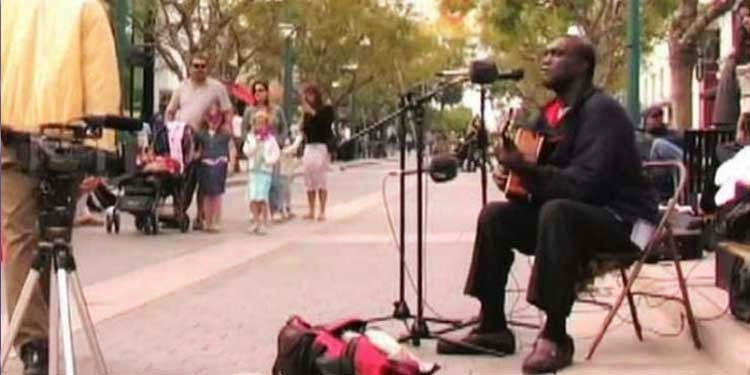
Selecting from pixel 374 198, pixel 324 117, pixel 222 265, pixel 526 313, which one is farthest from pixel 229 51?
pixel 526 313

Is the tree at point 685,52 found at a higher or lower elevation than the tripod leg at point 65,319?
higher

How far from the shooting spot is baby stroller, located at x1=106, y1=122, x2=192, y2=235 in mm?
15453

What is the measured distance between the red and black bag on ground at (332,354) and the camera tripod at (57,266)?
2.61 ft

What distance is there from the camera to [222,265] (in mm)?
11914

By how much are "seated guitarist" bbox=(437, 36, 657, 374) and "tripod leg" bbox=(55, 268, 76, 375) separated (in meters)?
2.36

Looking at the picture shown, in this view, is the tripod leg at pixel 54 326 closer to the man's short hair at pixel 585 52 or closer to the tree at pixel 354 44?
the man's short hair at pixel 585 52

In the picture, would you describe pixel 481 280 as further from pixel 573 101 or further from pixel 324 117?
pixel 324 117

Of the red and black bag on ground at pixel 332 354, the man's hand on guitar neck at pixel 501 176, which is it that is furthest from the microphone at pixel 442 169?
the red and black bag on ground at pixel 332 354

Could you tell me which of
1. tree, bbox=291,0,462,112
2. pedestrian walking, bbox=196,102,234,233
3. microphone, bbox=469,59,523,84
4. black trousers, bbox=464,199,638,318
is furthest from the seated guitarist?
tree, bbox=291,0,462,112

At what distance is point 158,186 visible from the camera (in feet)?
50.9

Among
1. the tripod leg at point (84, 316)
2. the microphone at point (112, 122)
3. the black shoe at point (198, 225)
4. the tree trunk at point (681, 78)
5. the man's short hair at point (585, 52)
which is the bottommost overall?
the black shoe at point (198, 225)

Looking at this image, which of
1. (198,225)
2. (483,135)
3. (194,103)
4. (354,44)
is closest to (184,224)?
(198,225)

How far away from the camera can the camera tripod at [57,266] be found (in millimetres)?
4617

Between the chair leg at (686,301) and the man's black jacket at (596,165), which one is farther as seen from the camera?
the chair leg at (686,301)
